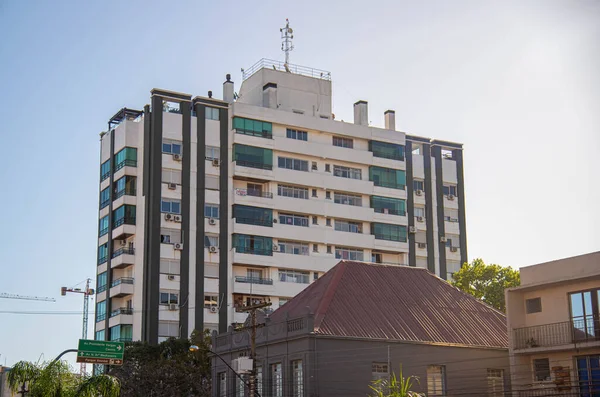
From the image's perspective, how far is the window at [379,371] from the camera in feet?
160

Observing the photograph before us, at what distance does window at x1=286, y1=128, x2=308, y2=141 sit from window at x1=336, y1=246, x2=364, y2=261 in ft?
34.7

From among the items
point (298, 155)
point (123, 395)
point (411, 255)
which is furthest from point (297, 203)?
point (123, 395)

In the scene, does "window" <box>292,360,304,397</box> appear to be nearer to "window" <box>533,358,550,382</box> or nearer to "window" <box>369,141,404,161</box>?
"window" <box>533,358,550,382</box>

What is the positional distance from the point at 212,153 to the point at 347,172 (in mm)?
14044

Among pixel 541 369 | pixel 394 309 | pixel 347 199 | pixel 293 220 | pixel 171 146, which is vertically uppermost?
pixel 171 146

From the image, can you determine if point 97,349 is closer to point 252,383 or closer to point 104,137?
point 252,383

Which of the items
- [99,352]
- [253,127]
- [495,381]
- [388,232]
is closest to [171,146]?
[253,127]

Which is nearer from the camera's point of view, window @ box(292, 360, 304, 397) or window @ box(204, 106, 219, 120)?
window @ box(292, 360, 304, 397)

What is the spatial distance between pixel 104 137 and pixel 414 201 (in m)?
30.5

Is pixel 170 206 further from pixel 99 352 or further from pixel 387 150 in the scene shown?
pixel 99 352

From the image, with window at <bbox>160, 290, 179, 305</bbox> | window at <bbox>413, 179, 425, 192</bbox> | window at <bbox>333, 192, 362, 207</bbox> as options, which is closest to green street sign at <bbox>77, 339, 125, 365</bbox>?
window at <bbox>160, 290, 179, 305</bbox>

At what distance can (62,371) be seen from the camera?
139 ft

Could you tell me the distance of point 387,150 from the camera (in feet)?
309

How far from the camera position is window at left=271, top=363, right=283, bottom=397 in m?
49.9
